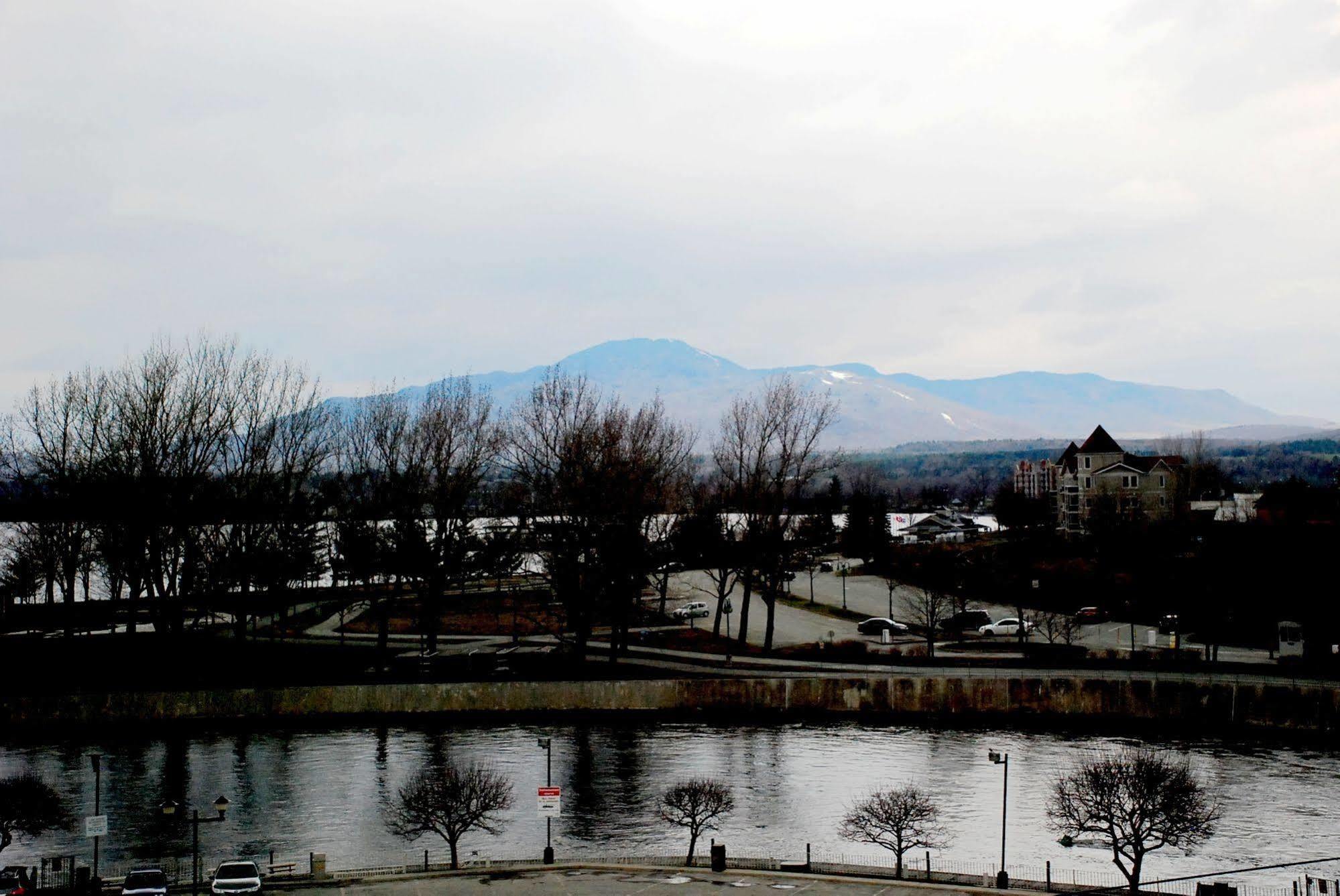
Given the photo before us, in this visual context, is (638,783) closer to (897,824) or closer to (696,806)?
(696,806)

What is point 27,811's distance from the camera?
133ft

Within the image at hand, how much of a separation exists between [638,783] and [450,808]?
1223 centimetres

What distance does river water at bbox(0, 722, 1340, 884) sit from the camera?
41.4 metres

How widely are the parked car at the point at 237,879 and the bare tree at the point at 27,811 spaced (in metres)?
9.17

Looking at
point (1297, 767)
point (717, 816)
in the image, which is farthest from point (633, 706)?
point (1297, 767)

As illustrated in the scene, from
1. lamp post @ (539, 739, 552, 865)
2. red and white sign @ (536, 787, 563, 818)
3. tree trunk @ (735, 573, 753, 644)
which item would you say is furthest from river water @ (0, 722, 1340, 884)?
tree trunk @ (735, 573, 753, 644)

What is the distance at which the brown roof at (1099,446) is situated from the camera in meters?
137

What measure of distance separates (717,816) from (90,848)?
72.1 feet

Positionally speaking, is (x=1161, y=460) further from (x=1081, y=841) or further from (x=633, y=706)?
(x=1081, y=841)

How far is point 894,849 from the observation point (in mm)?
38781

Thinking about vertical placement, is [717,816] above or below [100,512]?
below

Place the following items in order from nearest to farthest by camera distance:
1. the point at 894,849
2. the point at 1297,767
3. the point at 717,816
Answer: the point at 894,849
the point at 717,816
the point at 1297,767

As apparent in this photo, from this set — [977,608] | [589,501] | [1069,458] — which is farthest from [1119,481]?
[589,501]

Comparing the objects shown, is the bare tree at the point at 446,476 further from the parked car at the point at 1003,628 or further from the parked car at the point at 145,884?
the parked car at the point at 145,884
